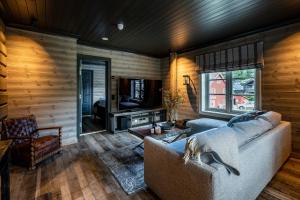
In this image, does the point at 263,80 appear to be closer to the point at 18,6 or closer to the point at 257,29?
the point at 257,29

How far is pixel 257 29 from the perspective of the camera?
3.49 meters

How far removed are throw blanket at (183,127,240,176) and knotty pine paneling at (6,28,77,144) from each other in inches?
131

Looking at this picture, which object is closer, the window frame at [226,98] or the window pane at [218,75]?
the window frame at [226,98]

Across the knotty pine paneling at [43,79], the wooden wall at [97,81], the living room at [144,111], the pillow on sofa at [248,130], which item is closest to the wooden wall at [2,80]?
the living room at [144,111]

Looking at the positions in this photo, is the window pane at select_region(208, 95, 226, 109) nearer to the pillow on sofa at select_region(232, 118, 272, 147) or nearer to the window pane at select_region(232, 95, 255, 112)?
the window pane at select_region(232, 95, 255, 112)

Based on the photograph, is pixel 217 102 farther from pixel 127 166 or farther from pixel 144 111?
pixel 127 166

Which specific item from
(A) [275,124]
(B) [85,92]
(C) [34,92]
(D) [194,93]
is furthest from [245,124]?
(B) [85,92]

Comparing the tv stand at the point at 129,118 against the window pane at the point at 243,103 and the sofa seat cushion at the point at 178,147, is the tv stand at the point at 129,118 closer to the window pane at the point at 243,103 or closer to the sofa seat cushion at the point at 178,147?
the window pane at the point at 243,103

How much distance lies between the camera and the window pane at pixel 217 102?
4.39 metres

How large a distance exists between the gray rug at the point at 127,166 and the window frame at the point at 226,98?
2316mm

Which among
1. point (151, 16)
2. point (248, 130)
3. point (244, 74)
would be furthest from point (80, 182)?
point (244, 74)

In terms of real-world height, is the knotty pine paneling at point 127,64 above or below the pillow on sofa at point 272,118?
above

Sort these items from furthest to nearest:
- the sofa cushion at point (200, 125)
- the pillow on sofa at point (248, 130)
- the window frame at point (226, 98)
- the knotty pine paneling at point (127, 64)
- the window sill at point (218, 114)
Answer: the knotty pine paneling at point (127, 64) < the window sill at point (218, 114) < the window frame at point (226, 98) < the sofa cushion at point (200, 125) < the pillow on sofa at point (248, 130)

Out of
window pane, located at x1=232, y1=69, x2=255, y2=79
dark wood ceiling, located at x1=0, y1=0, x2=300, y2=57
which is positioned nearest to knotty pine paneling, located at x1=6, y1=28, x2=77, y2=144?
dark wood ceiling, located at x1=0, y1=0, x2=300, y2=57
